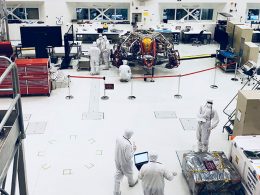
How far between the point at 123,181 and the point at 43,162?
1886mm

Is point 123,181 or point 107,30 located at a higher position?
point 107,30

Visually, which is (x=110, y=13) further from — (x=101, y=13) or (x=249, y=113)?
(x=249, y=113)

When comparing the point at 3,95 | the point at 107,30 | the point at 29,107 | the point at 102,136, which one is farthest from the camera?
the point at 107,30

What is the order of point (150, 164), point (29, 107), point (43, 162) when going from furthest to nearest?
1. point (29, 107)
2. point (43, 162)
3. point (150, 164)

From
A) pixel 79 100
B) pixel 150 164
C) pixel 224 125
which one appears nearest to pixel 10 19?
pixel 79 100

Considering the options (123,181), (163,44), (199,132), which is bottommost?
(123,181)

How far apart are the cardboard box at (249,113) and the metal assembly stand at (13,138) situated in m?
5.00

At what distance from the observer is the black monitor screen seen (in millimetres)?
13469

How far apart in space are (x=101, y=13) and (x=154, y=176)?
1398 cm

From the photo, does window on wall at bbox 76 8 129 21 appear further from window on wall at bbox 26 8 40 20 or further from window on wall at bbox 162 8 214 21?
window on wall at bbox 162 8 214 21

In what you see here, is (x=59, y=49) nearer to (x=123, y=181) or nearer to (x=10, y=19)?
(x=10, y=19)

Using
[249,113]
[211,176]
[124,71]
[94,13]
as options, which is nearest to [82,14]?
[94,13]

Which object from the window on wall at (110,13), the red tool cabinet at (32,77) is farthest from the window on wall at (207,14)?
the red tool cabinet at (32,77)

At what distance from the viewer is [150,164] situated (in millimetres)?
5992
